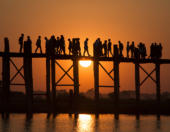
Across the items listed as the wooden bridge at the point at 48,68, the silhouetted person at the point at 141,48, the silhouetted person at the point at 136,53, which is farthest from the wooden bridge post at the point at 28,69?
the silhouetted person at the point at 141,48

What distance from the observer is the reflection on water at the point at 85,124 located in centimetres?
3284

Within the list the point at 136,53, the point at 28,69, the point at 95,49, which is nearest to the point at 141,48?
the point at 136,53

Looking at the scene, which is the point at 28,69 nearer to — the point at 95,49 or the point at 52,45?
the point at 52,45

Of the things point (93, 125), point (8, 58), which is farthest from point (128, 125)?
point (8, 58)

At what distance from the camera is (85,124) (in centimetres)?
3538

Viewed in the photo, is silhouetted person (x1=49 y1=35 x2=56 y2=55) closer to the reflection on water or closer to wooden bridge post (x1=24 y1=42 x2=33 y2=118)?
wooden bridge post (x1=24 y1=42 x2=33 y2=118)

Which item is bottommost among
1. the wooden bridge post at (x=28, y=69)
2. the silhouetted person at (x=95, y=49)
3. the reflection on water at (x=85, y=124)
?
the reflection on water at (x=85, y=124)

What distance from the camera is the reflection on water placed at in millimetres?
32844

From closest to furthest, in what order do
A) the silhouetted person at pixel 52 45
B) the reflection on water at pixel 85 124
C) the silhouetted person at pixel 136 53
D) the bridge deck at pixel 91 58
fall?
the reflection on water at pixel 85 124 < the bridge deck at pixel 91 58 < the silhouetted person at pixel 52 45 < the silhouetted person at pixel 136 53

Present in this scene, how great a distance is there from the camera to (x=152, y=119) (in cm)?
4006

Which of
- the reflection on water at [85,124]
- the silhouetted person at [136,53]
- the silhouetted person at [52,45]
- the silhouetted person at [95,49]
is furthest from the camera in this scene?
the silhouetted person at [136,53]

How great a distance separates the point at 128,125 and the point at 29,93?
587cm

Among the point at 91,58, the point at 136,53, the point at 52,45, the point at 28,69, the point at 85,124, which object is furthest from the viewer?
the point at 136,53

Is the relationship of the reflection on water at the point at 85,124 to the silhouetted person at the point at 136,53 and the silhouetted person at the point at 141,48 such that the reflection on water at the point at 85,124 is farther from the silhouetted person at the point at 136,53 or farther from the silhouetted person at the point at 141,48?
the silhouetted person at the point at 141,48
